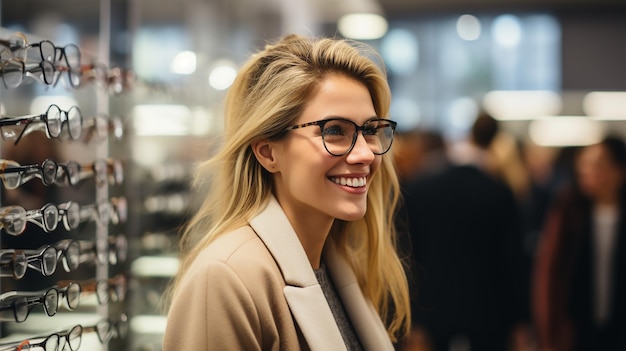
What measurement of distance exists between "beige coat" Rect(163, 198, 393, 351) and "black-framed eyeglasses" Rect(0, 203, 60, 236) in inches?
13.3

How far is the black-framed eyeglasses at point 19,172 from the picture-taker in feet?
4.71

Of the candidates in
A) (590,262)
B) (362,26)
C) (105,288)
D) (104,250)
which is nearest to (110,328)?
(105,288)

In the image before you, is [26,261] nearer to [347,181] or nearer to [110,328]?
[110,328]

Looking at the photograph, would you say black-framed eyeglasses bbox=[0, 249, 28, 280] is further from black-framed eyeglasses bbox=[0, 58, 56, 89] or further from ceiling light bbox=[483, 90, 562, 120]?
ceiling light bbox=[483, 90, 562, 120]

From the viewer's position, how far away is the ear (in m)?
1.66

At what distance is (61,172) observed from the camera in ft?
5.41

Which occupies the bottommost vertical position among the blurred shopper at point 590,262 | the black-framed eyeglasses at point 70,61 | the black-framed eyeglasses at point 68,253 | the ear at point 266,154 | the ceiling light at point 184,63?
the blurred shopper at point 590,262

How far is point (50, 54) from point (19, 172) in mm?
293

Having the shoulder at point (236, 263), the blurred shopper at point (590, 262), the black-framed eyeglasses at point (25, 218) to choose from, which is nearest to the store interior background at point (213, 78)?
the black-framed eyeglasses at point (25, 218)

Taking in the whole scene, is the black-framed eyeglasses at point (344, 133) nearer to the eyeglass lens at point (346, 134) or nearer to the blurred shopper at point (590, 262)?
the eyeglass lens at point (346, 134)

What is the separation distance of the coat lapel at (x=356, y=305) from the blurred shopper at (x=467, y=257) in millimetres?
2190

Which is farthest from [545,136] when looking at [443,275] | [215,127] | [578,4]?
[215,127]

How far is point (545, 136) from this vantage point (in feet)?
26.2

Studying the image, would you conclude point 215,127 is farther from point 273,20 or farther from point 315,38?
point 315,38
